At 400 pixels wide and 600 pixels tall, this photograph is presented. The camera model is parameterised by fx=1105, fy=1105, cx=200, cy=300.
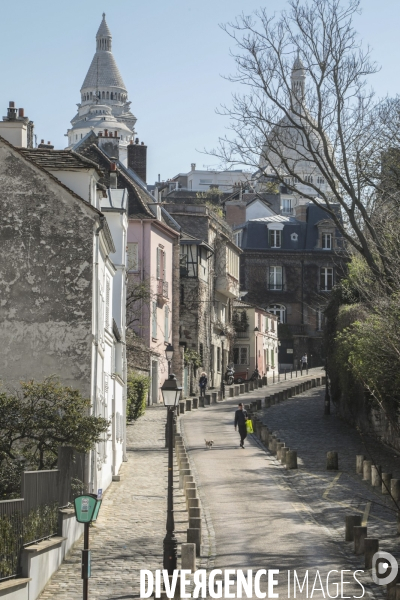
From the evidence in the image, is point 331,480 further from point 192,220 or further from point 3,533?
point 192,220

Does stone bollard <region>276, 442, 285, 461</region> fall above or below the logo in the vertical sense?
above

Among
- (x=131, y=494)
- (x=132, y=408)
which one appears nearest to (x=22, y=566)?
(x=131, y=494)

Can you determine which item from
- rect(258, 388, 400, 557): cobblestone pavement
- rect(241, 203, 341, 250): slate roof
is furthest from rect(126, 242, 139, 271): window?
rect(241, 203, 341, 250): slate roof

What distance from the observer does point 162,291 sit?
5297 centimetres

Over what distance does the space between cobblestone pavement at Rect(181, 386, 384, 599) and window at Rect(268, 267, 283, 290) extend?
49.6 m

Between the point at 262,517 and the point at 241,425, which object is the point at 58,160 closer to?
→ the point at 262,517

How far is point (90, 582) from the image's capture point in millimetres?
17266

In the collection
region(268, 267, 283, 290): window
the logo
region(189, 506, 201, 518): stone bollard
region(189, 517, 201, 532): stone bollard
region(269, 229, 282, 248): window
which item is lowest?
the logo

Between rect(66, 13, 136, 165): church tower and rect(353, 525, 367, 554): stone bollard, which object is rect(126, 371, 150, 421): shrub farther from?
rect(66, 13, 136, 165): church tower

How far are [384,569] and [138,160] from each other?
43.1 metres

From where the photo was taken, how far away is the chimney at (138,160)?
189 feet

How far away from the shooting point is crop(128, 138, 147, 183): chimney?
189 feet

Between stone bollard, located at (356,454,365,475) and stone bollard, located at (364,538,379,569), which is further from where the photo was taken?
stone bollard, located at (356,454,365,475)

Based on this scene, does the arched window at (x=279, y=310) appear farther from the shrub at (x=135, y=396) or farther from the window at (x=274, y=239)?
the shrub at (x=135, y=396)
